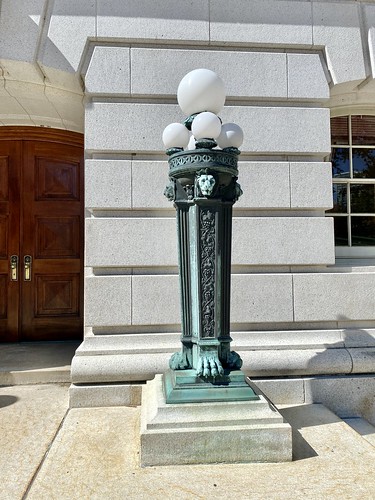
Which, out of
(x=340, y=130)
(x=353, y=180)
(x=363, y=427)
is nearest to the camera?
(x=363, y=427)

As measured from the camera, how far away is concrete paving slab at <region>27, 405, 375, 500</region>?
7.89 ft

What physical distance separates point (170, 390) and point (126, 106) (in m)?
3.15

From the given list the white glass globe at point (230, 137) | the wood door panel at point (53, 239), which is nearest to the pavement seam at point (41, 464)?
the wood door panel at point (53, 239)

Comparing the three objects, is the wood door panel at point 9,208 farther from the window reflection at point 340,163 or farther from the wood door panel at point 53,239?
the window reflection at point 340,163

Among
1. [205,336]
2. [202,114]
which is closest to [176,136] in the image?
[202,114]

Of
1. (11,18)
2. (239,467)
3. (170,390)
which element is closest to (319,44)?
(11,18)

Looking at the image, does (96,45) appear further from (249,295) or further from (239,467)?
(239,467)

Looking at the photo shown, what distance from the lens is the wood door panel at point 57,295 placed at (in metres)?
6.06

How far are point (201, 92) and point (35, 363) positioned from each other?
152 inches

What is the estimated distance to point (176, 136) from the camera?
3.16 metres

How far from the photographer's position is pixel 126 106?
14.3 feet

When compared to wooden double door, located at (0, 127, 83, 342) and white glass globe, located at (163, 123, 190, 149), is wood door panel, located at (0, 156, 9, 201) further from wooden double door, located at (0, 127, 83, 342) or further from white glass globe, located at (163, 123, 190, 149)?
white glass globe, located at (163, 123, 190, 149)

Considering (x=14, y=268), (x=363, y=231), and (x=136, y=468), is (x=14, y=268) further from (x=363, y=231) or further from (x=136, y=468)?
(x=363, y=231)

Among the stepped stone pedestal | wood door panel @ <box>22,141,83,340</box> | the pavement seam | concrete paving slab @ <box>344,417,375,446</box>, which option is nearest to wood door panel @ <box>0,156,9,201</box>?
wood door panel @ <box>22,141,83,340</box>
